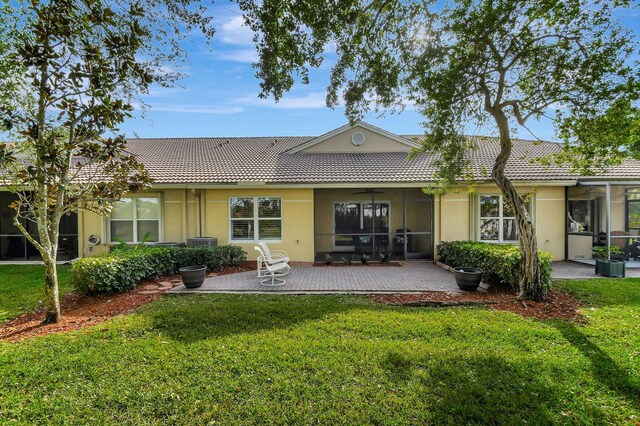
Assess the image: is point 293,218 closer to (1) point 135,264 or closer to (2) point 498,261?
(1) point 135,264

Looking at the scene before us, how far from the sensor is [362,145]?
635 inches

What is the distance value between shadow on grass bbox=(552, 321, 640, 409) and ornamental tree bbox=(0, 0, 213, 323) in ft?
26.5

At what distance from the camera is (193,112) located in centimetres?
1260

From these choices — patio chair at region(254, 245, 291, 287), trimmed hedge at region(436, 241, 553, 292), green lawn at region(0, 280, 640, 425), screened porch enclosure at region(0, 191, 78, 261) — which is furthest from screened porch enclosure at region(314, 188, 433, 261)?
screened porch enclosure at region(0, 191, 78, 261)

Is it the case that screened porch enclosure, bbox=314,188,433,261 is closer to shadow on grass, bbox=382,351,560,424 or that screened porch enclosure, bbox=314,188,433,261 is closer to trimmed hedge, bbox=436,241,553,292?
trimmed hedge, bbox=436,241,553,292

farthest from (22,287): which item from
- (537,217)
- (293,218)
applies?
(537,217)

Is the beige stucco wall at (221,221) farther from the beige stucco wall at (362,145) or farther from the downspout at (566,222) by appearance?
the downspout at (566,222)

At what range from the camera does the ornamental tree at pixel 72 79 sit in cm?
505

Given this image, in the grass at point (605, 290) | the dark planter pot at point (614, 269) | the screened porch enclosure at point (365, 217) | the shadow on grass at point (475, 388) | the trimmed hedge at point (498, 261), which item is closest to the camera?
the shadow on grass at point (475, 388)

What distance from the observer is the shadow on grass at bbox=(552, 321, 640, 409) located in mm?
3614

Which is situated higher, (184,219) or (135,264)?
(184,219)

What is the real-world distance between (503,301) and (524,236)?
1574 millimetres

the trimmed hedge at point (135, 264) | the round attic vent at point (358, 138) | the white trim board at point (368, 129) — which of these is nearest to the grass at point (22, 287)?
the trimmed hedge at point (135, 264)

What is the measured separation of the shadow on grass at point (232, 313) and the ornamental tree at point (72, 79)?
226 cm
